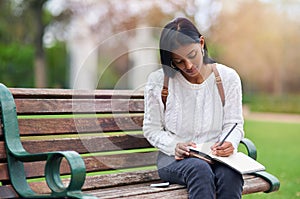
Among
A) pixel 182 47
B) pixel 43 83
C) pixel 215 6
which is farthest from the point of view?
pixel 215 6

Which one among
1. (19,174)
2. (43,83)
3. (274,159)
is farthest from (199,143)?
(43,83)

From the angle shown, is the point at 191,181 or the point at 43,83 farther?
the point at 43,83

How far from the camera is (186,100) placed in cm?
367

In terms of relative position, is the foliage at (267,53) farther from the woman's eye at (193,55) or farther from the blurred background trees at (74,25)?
the woman's eye at (193,55)

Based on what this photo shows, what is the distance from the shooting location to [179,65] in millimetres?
3588

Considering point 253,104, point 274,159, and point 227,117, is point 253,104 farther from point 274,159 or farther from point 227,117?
point 227,117

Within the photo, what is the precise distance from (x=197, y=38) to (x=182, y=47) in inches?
4.7

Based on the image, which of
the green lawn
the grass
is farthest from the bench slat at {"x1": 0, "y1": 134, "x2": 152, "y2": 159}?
the grass

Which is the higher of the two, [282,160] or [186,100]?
[186,100]

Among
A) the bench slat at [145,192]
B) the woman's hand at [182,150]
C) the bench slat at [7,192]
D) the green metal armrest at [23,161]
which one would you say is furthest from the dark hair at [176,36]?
the bench slat at [7,192]

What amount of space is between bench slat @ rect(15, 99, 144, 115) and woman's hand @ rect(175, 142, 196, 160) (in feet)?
2.13

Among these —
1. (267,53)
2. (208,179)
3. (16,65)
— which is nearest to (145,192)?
(208,179)

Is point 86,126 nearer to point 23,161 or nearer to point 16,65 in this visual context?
point 23,161

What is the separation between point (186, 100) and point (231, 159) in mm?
463
